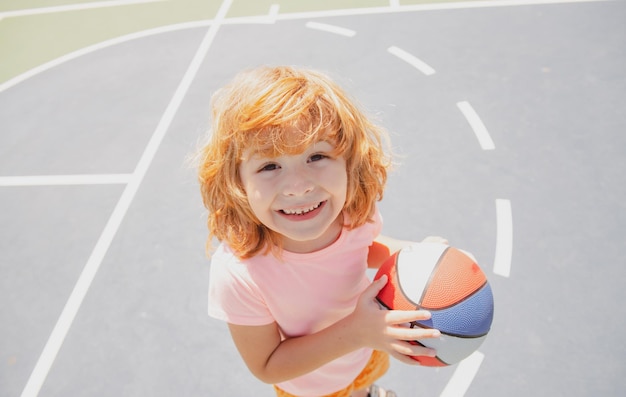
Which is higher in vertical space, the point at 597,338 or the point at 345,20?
the point at 345,20

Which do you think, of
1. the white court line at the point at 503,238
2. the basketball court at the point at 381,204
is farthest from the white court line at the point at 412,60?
the white court line at the point at 503,238

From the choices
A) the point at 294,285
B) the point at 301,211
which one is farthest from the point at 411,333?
the point at 301,211

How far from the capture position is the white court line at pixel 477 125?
176 inches

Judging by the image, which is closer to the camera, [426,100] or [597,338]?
[597,338]

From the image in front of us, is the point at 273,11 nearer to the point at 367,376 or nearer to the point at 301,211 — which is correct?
the point at 367,376

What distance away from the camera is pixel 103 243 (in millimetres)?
4230

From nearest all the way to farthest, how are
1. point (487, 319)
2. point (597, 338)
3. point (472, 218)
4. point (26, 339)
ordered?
point (487, 319) → point (597, 338) → point (26, 339) → point (472, 218)

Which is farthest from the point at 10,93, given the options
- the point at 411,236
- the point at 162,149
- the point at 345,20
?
the point at 411,236

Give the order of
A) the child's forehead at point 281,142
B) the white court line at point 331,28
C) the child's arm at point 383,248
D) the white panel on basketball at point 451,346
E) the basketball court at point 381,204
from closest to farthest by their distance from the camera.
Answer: the child's forehead at point 281,142 → the white panel on basketball at point 451,346 → the child's arm at point 383,248 → the basketball court at point 381,204 → the white court line at point 331,28

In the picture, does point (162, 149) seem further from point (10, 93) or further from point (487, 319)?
point (487, 319)

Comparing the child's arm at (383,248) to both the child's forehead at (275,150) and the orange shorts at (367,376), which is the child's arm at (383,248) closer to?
the orange shorts at (367,376)

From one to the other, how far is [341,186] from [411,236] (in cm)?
223

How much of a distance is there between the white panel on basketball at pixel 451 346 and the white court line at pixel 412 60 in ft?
13.0

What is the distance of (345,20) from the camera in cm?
653
